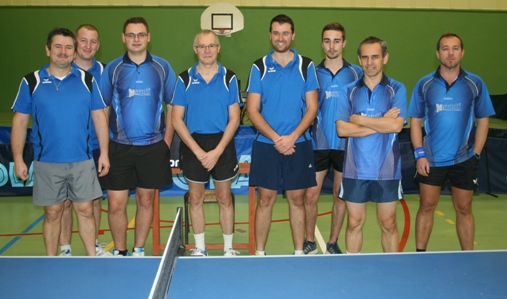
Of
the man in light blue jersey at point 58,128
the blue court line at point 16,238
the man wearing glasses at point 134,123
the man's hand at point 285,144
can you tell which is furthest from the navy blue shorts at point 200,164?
the blue court line at point 16,238

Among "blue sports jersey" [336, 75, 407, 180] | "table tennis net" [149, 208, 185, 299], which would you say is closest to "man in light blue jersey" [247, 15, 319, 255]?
"blue sports jersey" [336, 75, 407, 180]

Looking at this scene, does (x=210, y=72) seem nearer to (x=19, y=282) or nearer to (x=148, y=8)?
(x=19, y=282)

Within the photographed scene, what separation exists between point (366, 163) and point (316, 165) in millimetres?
974

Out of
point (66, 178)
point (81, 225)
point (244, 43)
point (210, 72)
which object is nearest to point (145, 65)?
point (210, 72)

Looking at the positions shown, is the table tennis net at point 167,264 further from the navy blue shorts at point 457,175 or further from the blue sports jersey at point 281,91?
the navy blue shorts at point 457,175

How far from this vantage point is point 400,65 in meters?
14.6

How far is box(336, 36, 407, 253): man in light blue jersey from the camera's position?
163 inches

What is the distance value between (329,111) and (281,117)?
57 cm

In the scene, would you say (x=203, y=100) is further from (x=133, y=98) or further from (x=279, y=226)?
(x=279, y=226)

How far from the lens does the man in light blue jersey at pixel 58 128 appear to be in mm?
4184

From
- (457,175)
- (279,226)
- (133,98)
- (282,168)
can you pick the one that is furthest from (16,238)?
(457,175)

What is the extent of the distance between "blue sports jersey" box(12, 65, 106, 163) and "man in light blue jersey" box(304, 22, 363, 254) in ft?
6.76

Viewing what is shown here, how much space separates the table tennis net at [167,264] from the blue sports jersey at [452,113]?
2398 millimetres

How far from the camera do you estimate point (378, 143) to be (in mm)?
4207
